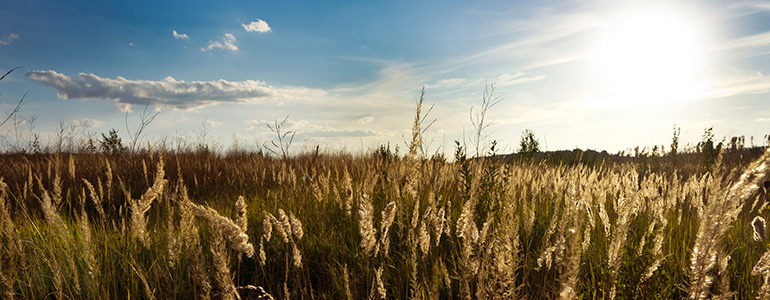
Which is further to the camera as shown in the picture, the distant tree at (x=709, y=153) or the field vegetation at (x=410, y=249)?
the distant tree at (x=709, y=153)

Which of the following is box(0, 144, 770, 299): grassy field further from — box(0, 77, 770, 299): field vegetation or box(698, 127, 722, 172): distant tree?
box(698, 127, 722, 172): distant tree

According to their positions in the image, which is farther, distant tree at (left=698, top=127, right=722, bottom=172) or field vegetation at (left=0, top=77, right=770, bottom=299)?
distant tree at (left=698, top=127, right=722, bottom=172)

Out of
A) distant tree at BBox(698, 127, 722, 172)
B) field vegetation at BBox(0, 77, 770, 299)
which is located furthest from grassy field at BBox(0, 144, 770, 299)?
distant tree at BBox(698, 127, 722, 172)

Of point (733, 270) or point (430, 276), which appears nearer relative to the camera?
point (430, 276)

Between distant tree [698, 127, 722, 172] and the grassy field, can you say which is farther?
distant tree [698, 127, 722, 172]

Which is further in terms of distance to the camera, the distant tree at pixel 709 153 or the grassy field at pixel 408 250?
the distant tree at pixel 709 153

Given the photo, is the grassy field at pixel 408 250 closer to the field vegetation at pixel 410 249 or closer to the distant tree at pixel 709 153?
the field vegetation at pixel 410 249

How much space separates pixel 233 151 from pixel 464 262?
556 inches

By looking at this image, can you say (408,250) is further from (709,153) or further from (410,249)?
(709,153)

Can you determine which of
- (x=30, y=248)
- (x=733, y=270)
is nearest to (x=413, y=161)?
(x=733, y=270)

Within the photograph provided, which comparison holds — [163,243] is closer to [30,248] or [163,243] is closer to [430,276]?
[30,248]

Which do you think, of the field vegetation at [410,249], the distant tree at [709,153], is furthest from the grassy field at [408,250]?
the distant tree at [709,153]

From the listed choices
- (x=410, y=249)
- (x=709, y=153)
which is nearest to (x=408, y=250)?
(x=410, y=249)

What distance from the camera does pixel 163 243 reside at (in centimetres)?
313
